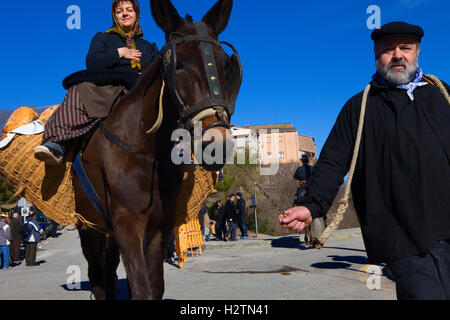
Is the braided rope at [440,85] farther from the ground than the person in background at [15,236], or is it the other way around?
the braided rope at [440,85]

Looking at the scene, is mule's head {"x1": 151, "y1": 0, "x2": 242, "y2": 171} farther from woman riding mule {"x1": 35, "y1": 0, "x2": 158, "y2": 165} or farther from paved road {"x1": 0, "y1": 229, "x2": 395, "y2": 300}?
paved road {"x1": 0, "y1": 229, "x2": 395, "y2": 300}

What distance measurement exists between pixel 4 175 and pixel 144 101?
→ 6.79 feet

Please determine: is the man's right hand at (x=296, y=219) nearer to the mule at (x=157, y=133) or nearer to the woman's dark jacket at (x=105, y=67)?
the mule at (x=157, y=133)


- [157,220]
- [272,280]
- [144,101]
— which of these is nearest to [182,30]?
[144,101]

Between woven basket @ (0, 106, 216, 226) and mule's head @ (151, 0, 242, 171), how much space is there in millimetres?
1433

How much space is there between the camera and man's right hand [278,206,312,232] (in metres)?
2.78

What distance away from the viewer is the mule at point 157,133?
315cm

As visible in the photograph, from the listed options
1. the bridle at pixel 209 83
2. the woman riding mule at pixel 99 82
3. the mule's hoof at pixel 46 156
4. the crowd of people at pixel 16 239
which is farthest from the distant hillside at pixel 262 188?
the bridle at pixel 209 83

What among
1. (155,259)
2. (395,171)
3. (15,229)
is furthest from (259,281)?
(15,229)

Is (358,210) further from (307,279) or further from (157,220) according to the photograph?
(307,279)

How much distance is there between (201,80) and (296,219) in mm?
1162

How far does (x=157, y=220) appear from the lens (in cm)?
353

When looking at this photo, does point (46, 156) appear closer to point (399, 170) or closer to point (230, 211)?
point (399, 170)
